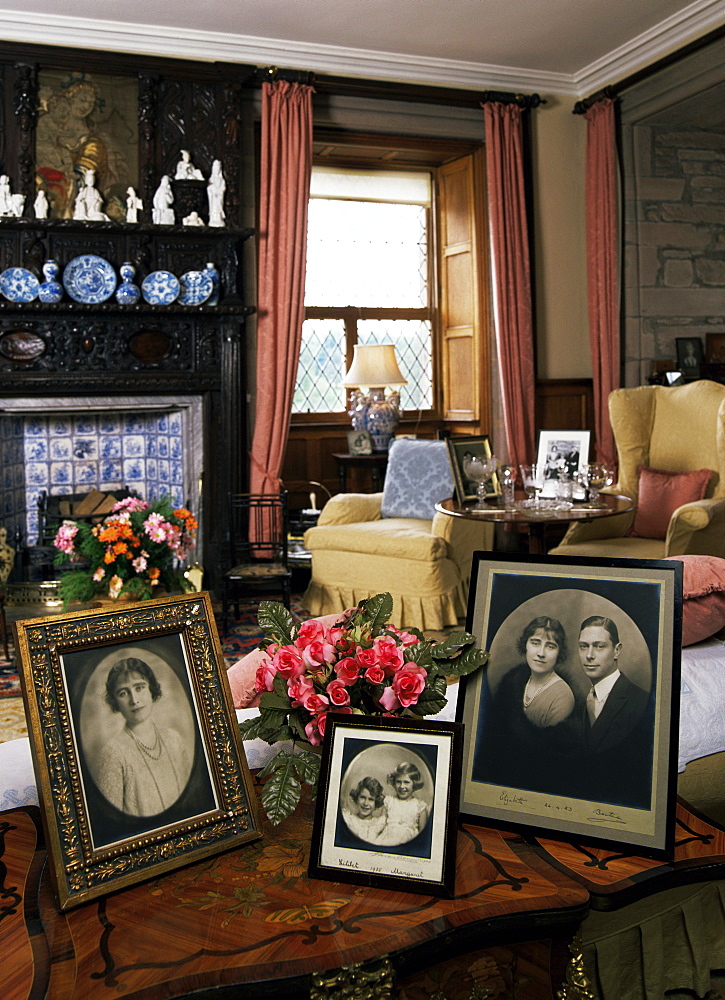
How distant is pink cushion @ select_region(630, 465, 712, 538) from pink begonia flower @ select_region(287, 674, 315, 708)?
389 centimetres

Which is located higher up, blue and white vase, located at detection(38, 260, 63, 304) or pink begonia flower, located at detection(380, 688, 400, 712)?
blue and white vase, located at detection(38, 260, 63, 304)

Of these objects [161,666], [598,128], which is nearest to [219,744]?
[161,666]

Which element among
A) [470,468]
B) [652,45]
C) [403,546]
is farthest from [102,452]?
[652,45]

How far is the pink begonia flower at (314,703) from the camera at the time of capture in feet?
3.72

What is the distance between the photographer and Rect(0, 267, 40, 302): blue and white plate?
16.3 feet

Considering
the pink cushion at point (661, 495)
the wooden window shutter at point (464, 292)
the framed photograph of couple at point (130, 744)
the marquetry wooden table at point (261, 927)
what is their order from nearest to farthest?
the marquetry wooden table at point (261, 927), the framed photograph of couple at point (130, 744), the pink cushion at point (661, 495), the wooden window shutter at point (464, 292)

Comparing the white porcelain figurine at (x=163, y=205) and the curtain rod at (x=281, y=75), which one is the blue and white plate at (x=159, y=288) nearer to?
the white porcelain figurine at (x=163, y=205)

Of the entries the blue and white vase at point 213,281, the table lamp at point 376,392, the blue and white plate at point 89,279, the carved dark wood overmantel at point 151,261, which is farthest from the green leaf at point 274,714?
the table lamp at point 376,392

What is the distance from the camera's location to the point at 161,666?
1.10 meters

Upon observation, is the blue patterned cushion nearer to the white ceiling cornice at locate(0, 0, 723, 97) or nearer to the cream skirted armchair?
the cream skirted armchair

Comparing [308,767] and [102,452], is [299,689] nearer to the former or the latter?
[308,767]

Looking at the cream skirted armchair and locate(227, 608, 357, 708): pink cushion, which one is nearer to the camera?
locate(227, 608, 357, 708): pink cushion

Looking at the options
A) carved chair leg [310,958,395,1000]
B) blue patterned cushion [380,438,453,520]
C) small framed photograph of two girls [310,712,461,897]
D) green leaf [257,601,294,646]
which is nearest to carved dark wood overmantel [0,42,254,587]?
blue patterned cushion [380,438,453,520]

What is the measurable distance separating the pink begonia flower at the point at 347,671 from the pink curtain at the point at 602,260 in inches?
214
